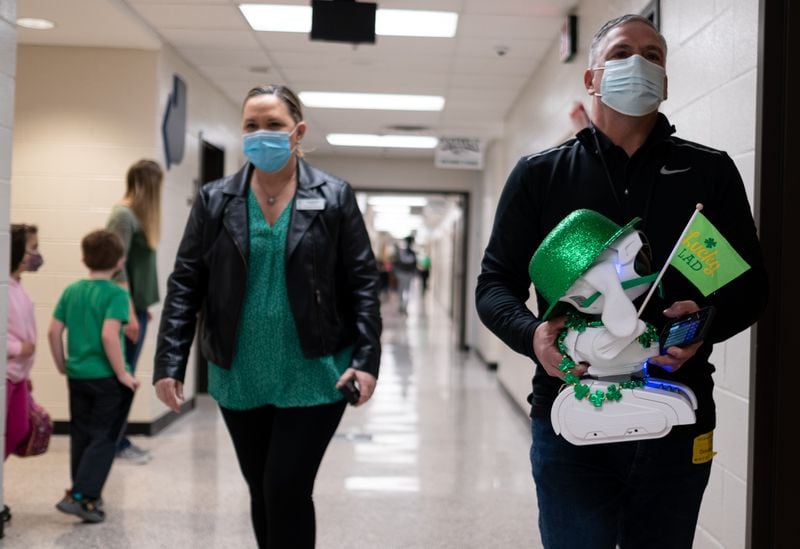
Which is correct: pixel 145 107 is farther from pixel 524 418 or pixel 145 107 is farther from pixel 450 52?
pixel 524 418

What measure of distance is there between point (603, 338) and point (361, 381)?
0.94 metres

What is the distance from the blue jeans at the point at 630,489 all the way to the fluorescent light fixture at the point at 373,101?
20.4ft

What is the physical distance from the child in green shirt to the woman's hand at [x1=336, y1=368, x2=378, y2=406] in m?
1.77

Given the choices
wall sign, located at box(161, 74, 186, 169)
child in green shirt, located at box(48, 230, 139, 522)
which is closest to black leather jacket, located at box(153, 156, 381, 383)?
child in green shirt, located at box(48, 230, 139, 522)

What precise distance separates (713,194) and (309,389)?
1.11 metres

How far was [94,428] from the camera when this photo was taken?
11.7 feet

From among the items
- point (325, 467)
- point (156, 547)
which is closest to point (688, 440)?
point (156, 547)

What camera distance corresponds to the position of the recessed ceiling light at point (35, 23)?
4.77 m

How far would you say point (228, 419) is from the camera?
2.18m

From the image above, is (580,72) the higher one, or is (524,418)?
(580,72)

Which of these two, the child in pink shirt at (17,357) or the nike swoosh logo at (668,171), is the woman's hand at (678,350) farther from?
the child in pink shirt at (17,357)

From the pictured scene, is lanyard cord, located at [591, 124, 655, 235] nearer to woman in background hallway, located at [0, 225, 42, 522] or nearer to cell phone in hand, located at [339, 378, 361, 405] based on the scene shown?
cell phone in hand, located at [339, 378, 361, 405]

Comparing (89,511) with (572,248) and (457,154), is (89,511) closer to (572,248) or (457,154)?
(572,248)

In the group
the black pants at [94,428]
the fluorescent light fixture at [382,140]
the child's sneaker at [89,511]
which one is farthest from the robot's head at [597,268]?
the fluorescent light fixture at [382,140]
